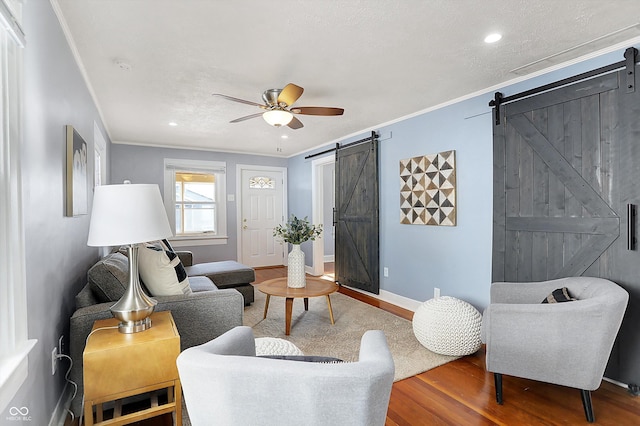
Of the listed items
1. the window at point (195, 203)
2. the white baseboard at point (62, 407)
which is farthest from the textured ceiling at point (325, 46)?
the window at point (195, 203)

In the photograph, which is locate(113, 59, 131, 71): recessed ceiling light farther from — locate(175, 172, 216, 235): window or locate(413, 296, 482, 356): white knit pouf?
locate(175, 172, 216, 235): window

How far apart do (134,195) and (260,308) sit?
8.40 feet

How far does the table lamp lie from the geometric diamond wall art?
2.76 m

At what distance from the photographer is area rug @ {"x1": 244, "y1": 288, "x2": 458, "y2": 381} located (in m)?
2.62

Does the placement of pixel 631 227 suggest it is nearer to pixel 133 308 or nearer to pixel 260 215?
pixel 133 308

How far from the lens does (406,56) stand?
7.91 ft

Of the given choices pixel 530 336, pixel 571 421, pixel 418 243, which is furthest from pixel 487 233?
pixel 571 421

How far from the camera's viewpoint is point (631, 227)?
2.16 meters

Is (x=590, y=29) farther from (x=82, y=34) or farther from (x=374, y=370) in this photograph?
(x=82, y=34)

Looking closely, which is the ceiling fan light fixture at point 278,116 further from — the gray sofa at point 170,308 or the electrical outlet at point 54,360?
the electrical outlet at point 54,360

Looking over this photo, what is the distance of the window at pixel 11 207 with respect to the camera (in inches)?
46.1

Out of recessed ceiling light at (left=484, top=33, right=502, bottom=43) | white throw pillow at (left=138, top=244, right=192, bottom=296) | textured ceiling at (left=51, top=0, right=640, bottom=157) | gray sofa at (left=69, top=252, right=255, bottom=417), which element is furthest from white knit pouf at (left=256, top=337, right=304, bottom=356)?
recessed ceiling light at (left=484, top=33, right=502, bottom=43)

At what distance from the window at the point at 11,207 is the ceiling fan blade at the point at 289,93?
154 centimetres

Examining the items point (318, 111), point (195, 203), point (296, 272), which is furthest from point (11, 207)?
point (195, 203)
